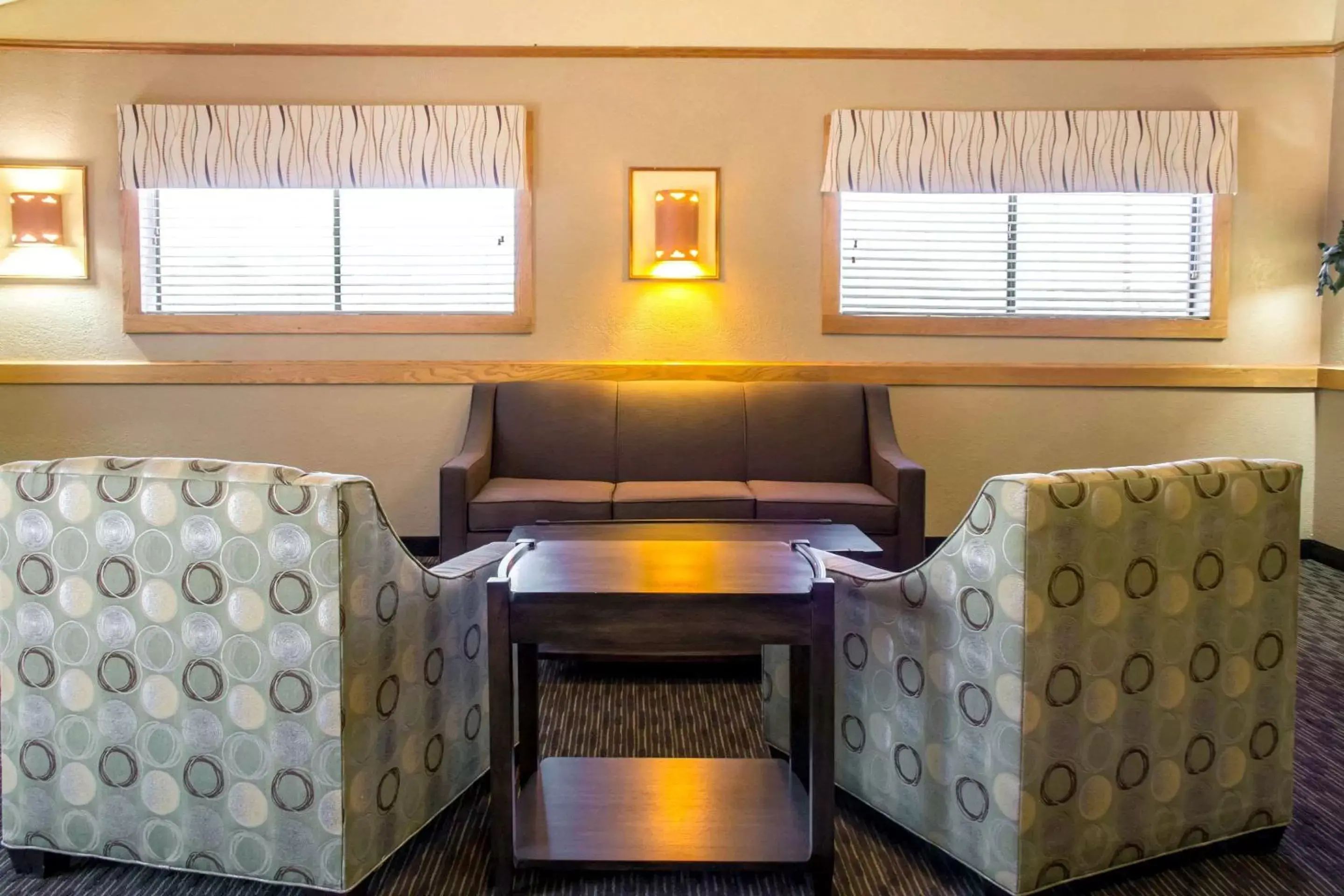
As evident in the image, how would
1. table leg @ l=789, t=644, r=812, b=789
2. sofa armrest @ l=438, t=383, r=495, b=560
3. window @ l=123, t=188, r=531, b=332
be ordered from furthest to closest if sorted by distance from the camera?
window @ l=123, t=188, r=531, b=332
sofa armrest @ l=438, t=383, r=495, b=560
table leg @ l=789, t=644, r=812, b=789

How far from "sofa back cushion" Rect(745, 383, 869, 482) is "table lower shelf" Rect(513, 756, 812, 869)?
8.10 ft

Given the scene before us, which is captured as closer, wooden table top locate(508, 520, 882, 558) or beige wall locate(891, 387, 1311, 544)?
wooden table top locate(508, 520, 882, 558)

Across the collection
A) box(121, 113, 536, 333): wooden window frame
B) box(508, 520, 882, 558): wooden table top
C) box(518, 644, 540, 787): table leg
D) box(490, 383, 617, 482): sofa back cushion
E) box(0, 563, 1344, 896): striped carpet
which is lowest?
box(0, 563, 1344, 896): striped carpet

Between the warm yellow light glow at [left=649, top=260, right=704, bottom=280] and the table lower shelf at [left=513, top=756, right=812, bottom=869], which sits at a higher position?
the warm yellow light glow at [left=649, top=260, right=704, bottom=280]

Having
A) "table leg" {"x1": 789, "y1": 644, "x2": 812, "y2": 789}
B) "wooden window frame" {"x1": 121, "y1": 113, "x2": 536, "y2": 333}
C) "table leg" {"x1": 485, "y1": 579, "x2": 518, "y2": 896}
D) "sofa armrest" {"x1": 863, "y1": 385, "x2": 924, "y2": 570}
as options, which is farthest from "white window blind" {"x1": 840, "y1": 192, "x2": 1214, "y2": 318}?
"table leg" {"x1": 485, "y1": 579, "x2": 518, "y2": 896}

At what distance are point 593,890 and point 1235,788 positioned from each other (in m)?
1.38

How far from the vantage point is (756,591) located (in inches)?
78.6

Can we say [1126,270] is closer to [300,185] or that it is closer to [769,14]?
[769,14]

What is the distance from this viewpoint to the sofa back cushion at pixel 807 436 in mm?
4871

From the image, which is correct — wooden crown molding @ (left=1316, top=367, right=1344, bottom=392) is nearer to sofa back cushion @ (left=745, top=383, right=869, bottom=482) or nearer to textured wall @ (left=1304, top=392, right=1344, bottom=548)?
textured wall @ (left=1304, top=392, right=1344, bottom=548)

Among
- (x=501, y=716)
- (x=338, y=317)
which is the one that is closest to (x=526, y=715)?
(x=501, y=716)

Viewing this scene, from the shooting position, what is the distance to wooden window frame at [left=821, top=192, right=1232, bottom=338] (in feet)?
16.8

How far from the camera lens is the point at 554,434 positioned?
4883 mm

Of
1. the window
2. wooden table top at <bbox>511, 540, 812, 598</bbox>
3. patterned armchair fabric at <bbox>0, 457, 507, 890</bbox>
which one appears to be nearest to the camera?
patterned armchair fabric at <bbox>0, 457, 507, 890</bbox>
